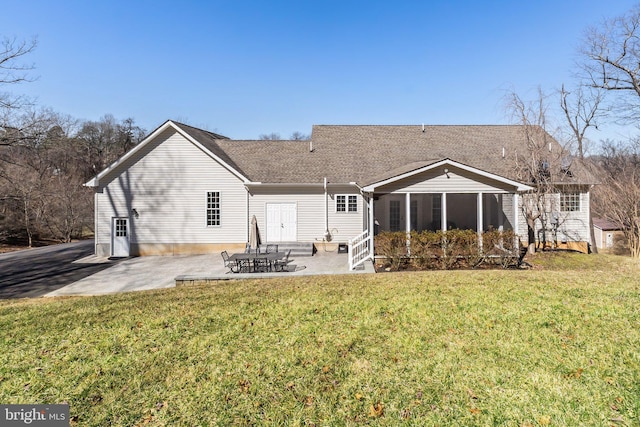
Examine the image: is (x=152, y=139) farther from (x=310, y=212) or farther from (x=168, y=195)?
(x=310, y=212)

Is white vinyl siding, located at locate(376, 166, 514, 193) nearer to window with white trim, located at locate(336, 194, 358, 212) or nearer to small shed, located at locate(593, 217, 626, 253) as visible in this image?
window with white trim, located at locate(336, 194, 358, 212)

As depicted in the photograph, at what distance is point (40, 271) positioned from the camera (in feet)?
44.6

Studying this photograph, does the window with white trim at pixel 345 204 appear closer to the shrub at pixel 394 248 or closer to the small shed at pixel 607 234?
the shrub at pixel 394 248

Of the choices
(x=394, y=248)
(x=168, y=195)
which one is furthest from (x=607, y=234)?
(x=168, y=195)

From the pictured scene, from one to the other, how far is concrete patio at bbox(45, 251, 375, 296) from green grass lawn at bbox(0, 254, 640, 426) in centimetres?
191

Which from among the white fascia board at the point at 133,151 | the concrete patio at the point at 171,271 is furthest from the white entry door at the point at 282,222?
the white fascia board at the point at 133,151

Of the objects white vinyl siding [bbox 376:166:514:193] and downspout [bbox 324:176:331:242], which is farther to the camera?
downspout [bbox 324:176:331:242]

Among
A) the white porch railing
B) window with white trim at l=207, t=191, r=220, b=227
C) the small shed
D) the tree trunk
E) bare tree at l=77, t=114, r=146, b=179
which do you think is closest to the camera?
the white porch railing

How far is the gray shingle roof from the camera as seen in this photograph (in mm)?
17953

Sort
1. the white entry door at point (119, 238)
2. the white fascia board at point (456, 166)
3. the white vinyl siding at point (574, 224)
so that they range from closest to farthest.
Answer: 1. the white fascia board at point (456, 166)
2. the white entry door at point (119, 238)
3. the white vinyl siding at point (574, 224)

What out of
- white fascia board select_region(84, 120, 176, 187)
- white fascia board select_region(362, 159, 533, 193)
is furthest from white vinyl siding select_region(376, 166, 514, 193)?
white fascia board select_region(84, 120, 176, 187)

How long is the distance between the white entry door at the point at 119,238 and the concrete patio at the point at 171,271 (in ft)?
2.58

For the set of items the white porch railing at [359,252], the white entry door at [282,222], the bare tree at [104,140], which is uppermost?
the bare tree at [104,140]

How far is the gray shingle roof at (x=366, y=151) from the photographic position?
1795 centimetres
